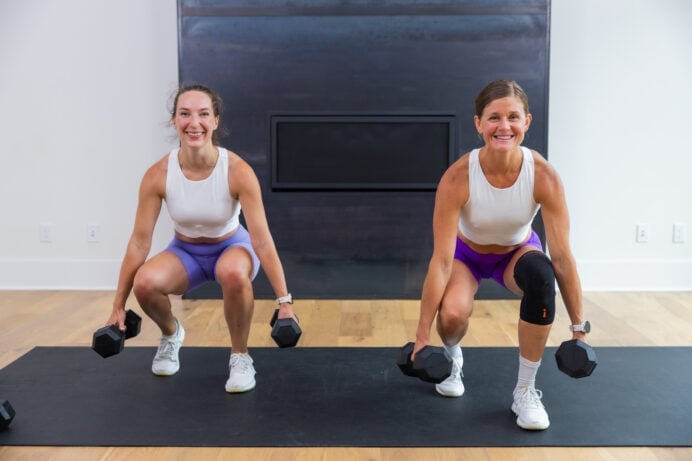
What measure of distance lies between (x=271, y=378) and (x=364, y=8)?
201 cm

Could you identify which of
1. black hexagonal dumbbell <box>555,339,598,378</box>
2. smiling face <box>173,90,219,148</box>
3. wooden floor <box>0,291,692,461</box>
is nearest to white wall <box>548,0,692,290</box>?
wooden floor <box>0,291,692,461</box>

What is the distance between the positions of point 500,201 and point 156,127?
7.61 feet

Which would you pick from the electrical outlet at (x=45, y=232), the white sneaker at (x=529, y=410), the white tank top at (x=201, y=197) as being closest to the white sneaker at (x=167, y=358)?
the white tank top at (x=201, y=197)

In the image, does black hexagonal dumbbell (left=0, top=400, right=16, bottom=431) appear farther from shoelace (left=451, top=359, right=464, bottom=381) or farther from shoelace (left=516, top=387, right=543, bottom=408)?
shoelace (left=516, top=387, right=543, bottom=408)

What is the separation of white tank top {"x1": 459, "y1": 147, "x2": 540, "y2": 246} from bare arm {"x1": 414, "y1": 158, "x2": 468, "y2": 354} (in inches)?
1.3

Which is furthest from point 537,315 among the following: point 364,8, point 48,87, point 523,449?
point 48,87

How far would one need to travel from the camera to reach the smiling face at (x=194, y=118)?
7.45ft

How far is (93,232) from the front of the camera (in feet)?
12.8

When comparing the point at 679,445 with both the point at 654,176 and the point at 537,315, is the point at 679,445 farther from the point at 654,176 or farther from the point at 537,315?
the point at 654,176

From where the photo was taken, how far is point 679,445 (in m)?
1.85

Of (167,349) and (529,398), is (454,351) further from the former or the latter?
(167,349)

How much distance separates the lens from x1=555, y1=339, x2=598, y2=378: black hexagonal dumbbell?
1862 mm

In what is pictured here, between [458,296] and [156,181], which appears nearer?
[458,296]

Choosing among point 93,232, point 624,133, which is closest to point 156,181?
point 93,232
